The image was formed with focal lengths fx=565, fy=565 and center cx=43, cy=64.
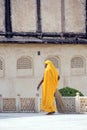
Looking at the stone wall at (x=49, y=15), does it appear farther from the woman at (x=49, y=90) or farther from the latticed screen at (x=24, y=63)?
the woman at (x=49, y=90)

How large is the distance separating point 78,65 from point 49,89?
8749 mm

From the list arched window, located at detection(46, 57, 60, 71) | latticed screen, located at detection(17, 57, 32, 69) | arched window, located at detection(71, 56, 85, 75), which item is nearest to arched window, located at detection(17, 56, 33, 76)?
latticed screen, located at detection(17, 57, 32, 69)

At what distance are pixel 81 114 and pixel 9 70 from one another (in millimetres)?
A: 7461

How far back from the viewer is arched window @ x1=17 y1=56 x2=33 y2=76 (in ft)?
83.0

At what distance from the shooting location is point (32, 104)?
63.4ft

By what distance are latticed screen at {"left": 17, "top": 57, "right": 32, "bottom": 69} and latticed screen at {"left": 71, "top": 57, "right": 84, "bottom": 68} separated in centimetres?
218

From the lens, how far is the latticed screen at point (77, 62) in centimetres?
2653

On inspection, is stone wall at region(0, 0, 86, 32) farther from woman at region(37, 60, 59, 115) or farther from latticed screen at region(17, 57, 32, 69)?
woman at region(37, 60, 59, 115)

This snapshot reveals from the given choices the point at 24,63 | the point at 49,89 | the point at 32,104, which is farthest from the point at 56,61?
the point at 49,89

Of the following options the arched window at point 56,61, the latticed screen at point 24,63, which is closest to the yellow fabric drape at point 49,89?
the latticed screen at point 24,63

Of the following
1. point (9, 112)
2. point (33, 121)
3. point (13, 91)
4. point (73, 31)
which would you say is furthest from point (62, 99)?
point (73, 31)

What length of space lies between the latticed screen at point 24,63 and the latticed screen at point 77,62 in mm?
2176

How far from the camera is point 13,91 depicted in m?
24.9

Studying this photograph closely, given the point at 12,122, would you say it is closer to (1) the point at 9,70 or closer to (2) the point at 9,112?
(2) the point at 9,112
